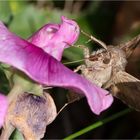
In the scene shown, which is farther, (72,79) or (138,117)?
(138,117)

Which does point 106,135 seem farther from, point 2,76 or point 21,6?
point 2,76

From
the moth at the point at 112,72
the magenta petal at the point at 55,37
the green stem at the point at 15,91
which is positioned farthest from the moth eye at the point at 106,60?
the green stem at the point at 15,91

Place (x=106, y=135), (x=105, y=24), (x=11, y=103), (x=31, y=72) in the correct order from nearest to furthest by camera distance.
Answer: (x=31, y=72) → (x=11, y=103) → (x=106, y=135) → (x=105, y=24)

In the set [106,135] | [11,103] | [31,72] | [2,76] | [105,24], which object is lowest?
[106,135]

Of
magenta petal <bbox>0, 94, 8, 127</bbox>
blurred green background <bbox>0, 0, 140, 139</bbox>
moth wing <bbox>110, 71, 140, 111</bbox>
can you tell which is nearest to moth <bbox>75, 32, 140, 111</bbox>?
moth wing <bbox>110, 71, 140, 111</bbox>

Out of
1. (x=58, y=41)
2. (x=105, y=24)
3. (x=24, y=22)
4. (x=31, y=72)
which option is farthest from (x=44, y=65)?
(x=105, y=24)

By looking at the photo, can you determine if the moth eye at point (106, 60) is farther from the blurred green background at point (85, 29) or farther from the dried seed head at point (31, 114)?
the blurred green background at point (85, 29)

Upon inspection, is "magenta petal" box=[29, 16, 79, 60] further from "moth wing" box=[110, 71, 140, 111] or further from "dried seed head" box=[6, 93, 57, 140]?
"moth wing" box=[110, 71, 140, 111]
